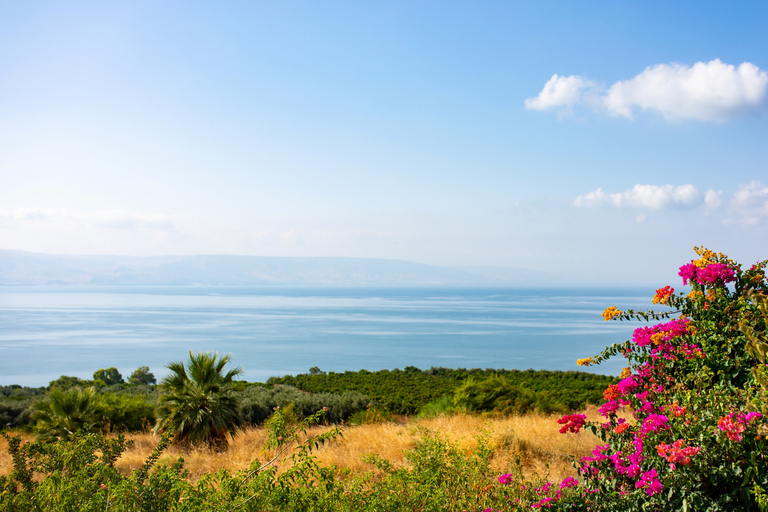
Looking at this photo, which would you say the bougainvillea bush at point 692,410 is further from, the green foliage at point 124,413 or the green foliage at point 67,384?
the green foliage at point 67,384

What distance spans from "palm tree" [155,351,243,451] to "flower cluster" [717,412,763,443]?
745 centimetres

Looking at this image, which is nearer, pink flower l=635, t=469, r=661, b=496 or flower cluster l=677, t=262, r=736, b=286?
pink flower l=635, t=469, r=661, b=496

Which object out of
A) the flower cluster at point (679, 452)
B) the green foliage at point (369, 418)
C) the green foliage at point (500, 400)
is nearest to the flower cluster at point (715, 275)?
the flower cluster at point (679, 452)

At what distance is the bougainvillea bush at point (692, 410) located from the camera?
8.44 ft

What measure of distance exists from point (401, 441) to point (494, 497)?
3.58m

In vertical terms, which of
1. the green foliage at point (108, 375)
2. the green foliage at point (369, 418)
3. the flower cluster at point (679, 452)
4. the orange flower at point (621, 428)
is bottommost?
the green foliage at point (108, 375)

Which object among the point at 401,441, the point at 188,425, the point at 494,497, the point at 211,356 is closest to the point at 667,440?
the point at 494,497

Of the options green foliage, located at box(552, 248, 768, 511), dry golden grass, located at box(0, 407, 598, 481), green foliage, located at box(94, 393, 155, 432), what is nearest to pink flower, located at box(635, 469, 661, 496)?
green foliage, located at box(552, 248, 768, 511)

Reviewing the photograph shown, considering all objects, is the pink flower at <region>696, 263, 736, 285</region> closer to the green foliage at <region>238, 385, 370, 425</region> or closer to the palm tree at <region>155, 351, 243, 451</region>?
the palm tree at <region>155, 351, 243, 451</region>

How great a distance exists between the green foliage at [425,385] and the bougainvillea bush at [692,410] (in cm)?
801

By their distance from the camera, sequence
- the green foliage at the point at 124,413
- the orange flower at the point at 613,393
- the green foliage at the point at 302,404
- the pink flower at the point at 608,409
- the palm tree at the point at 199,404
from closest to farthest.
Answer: the pink flower at the point at 608,409 < the orange flower at the point at 613,393 < the palm tree at the point at 199,404 < the green foliage at the point at 124,413 < the green foliage at the point at 302,404

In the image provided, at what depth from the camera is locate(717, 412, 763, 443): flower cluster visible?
2.46 m

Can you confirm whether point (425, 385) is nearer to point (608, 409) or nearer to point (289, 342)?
point (608, 409)

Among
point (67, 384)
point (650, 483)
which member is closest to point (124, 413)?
point (67, 384)
